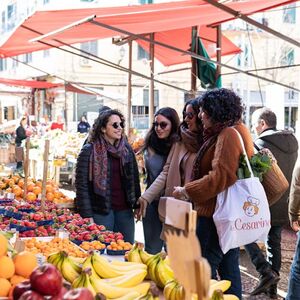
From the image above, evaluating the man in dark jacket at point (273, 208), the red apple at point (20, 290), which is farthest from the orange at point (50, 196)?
the red apple at point (20, 290)

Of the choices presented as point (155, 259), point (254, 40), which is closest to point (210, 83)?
point (155, 259)

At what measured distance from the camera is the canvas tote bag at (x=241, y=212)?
3537 millimetres

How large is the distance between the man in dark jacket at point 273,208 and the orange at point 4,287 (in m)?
3.33

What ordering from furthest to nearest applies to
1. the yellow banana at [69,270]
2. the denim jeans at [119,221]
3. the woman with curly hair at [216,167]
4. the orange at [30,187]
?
1. the orange at [30,187]
2. the denim jeans at [119,221]
3. the woman with curly hair at [216,167]
4. the yellow banana at [69,270]

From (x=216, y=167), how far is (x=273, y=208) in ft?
7.42

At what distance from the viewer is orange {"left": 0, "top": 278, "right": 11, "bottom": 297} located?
2123 millimetres

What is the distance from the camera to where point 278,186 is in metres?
3.86

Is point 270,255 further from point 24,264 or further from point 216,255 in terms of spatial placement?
point 24,264

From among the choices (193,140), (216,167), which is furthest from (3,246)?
(193,140)

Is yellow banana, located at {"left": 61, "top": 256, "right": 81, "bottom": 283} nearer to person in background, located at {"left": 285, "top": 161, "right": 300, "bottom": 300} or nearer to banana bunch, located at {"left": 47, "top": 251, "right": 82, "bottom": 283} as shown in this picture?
banana bunch, located at {"left": 47, "top": 251, "right": 82, "bottom": 283}

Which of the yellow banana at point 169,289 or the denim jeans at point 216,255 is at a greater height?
the yellow banana at point 169,289

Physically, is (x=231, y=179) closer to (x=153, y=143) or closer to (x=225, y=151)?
(x=225, y=151)

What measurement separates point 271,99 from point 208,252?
559 cm

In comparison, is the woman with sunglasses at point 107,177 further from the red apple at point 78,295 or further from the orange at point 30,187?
the red apple at point 78,295
